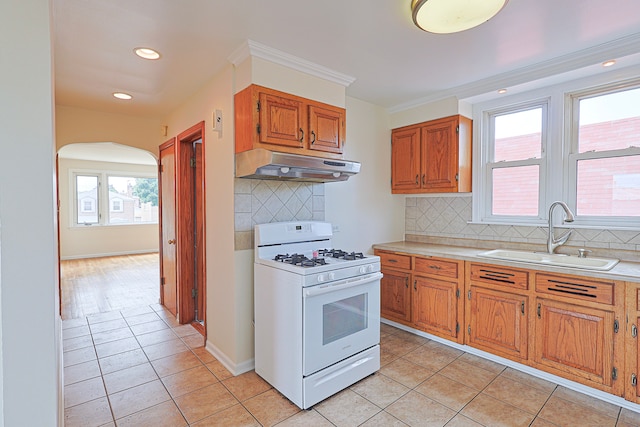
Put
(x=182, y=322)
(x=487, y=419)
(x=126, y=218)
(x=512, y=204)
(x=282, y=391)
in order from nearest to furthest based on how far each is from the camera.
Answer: (x=487, y=419)
(x=282, y=391)
(x=512, y=204)
(x=182, y=322)
(x=126, y=218)

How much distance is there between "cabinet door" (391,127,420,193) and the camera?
3.54m

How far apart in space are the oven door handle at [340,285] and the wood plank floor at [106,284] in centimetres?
336

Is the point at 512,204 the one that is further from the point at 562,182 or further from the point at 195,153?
the point at 195,153

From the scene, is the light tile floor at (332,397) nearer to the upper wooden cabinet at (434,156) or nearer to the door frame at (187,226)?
the door frame at (187,226)

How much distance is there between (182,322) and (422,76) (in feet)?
12.0

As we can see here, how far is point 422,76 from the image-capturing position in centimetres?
287

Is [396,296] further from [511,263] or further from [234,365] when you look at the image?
[234,365]

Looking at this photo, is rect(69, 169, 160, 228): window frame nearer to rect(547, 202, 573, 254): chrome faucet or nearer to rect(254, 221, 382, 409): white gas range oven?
rect(254, 221, 382, 409): white gas range oven

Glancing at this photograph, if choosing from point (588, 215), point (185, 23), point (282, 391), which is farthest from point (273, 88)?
point (588, 215)

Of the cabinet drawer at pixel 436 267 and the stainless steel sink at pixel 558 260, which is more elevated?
the stainless steel sink at pixel 558 260

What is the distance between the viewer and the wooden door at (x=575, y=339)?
2.10 metres

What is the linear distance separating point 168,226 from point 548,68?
4.32 meters

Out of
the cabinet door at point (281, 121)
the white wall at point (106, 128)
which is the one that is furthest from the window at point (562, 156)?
the white wall at point (106, 128)

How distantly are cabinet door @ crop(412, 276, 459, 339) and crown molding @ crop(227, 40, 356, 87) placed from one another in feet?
7.02
